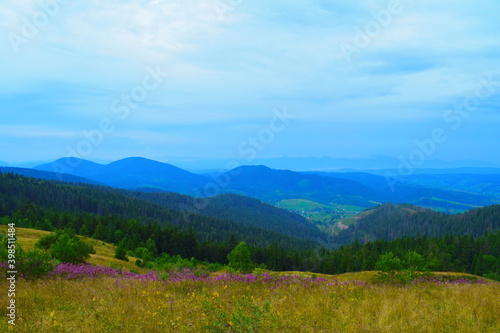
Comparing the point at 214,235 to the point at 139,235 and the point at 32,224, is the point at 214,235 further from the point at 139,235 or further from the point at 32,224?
the point at 32,224

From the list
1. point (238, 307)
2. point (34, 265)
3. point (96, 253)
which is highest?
point (238, 307)

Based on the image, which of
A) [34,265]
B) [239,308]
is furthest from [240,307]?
[34,265]

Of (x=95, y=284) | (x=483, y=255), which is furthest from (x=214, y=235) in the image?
(x=95, y=284)

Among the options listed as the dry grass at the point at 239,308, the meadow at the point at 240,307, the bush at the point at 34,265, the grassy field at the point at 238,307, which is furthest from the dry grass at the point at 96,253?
the dry grass at the point at 239,308

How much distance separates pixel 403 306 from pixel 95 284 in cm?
1346

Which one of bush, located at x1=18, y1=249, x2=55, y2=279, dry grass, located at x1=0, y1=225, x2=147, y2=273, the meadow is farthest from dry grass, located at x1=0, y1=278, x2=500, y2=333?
dry grass, located at x1=0, y1=225, x2=147, y2=273

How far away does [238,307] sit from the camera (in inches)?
380

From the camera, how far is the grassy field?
27.9 feet

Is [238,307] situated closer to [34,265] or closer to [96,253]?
[34,265]

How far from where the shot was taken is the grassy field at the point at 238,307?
849 cm

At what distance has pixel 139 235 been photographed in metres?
106

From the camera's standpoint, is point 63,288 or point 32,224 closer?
point 63,288

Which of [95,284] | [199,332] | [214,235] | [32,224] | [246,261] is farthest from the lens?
[214,235]

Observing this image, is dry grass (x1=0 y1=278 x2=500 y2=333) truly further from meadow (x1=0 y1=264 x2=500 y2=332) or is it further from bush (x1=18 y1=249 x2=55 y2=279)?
bush (x1=18 y1=249 x2=55 y2=279)
